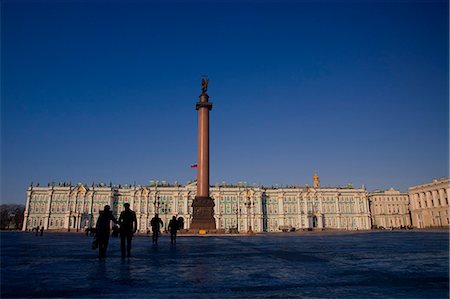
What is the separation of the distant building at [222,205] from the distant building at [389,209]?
2006cm

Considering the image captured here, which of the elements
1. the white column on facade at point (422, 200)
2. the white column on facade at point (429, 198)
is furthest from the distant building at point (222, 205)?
the white column on facade at point (429, 198)

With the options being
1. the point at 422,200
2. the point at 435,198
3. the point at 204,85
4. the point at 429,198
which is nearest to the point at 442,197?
the point at 435,198

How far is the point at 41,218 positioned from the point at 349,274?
102 metres

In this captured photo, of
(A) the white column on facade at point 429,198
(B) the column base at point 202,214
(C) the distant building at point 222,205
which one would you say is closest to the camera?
(B) the column base at point 202,214

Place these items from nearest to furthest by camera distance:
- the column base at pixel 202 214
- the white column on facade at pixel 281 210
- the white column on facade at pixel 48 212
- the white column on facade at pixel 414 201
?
the column base at pixel 202 214 < the white column on facade at pixel 48 212 < the white column on facade at pixel 414 201 < the white column on facade at pixel 281 210

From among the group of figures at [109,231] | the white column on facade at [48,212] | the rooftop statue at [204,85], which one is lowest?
the group of figures at [109,231]

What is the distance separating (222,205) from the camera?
9588cm

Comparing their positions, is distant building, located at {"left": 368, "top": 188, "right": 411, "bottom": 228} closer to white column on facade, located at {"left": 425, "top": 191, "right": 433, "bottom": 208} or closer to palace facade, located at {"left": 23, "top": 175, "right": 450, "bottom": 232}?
palace facade, located at {"left": 23, "top": 175, "right": 450, "bottom": 232}

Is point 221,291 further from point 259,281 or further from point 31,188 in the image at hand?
point 31,188

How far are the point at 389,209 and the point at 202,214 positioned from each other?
100 meters

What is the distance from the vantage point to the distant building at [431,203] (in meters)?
82.3

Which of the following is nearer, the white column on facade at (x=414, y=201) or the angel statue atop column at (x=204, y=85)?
the angel statue atop column at (x=204, y=85)

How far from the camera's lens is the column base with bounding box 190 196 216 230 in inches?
1451

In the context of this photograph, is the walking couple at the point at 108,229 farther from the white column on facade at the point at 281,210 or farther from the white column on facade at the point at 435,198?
the white column on facade at the point at 435,198
